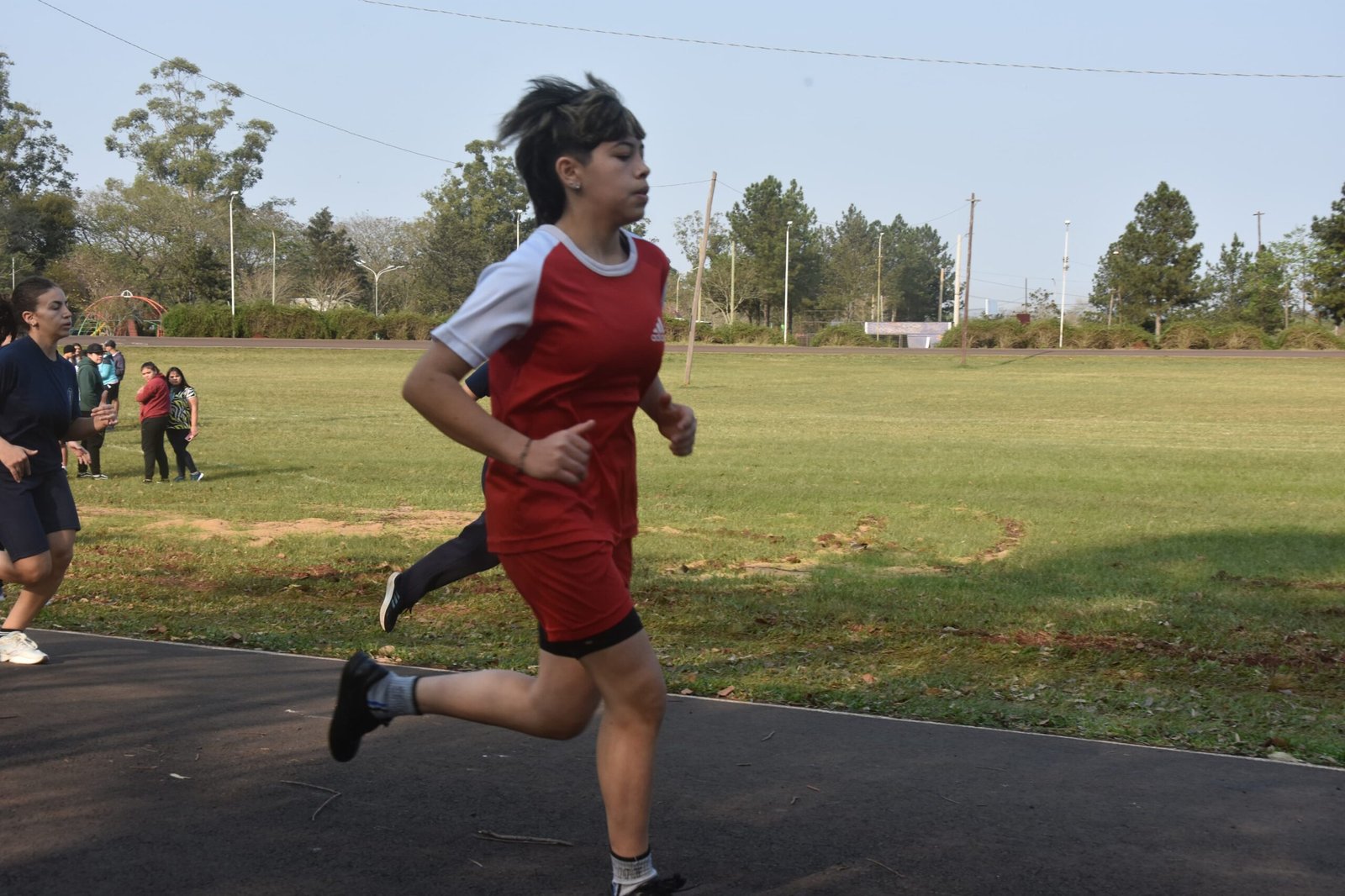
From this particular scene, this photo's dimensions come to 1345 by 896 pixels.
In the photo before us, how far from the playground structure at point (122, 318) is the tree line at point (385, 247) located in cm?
696

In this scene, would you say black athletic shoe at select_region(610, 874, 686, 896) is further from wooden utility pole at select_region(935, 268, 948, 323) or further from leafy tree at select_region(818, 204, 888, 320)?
wooden utility pole at select_region(935, 268, 948, 323)

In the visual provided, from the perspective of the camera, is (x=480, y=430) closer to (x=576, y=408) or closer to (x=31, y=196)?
(x=576, y=408)

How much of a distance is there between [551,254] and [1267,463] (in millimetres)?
21689

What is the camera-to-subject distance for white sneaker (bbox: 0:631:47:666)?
645cm

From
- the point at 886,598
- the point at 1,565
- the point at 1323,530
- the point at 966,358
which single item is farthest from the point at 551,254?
the point at 966,358

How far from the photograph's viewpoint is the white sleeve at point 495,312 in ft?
10.1

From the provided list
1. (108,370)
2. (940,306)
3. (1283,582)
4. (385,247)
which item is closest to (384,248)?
(385,247)

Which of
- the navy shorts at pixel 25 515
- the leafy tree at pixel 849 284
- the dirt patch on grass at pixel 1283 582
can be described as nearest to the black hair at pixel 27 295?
the navy shorts at pixel 25 515

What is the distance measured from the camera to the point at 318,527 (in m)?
14.3

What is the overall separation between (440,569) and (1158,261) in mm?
96168

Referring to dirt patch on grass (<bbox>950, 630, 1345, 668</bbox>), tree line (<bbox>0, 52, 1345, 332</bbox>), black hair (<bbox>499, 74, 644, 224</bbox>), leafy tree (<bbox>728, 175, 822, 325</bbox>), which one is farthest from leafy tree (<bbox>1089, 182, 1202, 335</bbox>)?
black hair (<bbox>499, 74, 644, 224</bbox>)

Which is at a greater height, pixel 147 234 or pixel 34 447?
pixel 147 234

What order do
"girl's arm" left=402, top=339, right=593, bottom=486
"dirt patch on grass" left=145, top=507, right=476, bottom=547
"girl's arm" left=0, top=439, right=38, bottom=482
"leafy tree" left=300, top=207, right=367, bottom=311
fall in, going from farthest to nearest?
"leafy tree" left=300, top=207, right=367, bottom=311, "dirt patch on grass" left=145, top=507, right=476, bottom=547, "girl's arm" left=0, top=439, right=38, bottom=482, "girl's arm" left=402, top=339, right=593, bottom=486

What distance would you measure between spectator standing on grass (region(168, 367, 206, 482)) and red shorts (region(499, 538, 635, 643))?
56.5 ft
